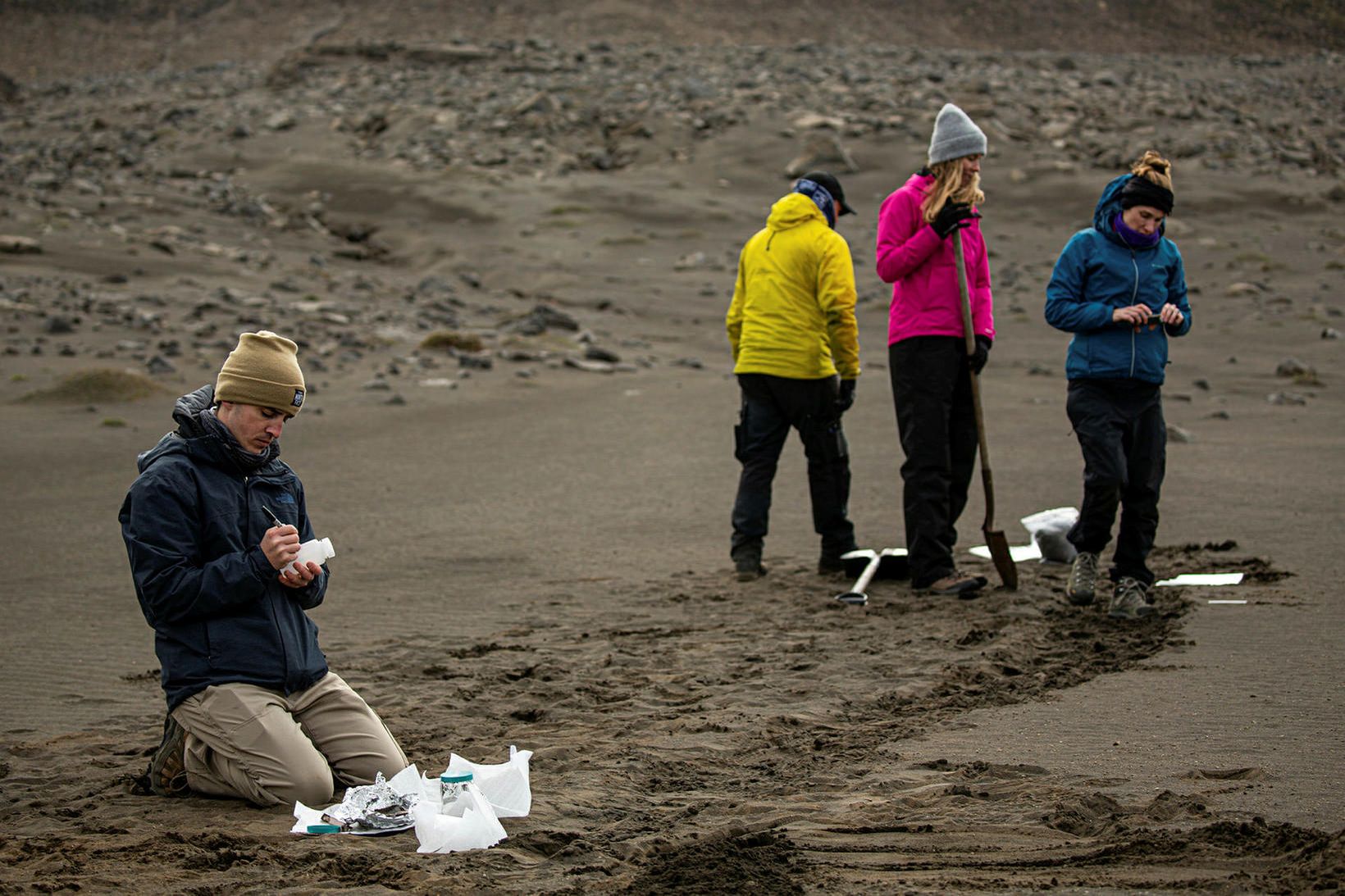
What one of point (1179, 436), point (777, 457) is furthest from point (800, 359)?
point (1179, 436)

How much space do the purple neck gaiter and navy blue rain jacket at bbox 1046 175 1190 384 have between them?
23 millimetres

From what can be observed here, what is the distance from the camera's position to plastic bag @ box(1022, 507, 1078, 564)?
7719mm

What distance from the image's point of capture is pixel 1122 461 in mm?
6340

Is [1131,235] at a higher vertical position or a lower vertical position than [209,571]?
higher

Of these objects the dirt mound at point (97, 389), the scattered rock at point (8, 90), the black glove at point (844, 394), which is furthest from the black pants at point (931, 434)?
the scattered rock at point (8, 90)

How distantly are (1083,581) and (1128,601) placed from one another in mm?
302

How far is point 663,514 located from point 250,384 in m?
5.36

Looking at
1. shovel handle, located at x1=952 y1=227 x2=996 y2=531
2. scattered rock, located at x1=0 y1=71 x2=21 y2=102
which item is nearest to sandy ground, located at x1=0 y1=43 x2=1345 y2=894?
shovel handle, located at x1=952 y1=227 x2=996 y2=531

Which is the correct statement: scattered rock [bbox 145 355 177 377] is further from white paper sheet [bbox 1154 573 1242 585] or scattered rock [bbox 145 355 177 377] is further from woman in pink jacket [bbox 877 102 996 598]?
white paper sheet [bbox 1154 573 1242 585]

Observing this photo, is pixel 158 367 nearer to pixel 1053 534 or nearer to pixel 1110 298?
pixel 1053 534

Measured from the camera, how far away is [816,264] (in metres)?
7.31

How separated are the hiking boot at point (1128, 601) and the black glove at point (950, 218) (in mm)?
1763

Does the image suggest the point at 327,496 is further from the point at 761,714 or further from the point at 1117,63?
the point at 1117,63

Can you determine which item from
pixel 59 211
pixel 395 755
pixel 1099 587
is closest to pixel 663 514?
pixel 1099 587
